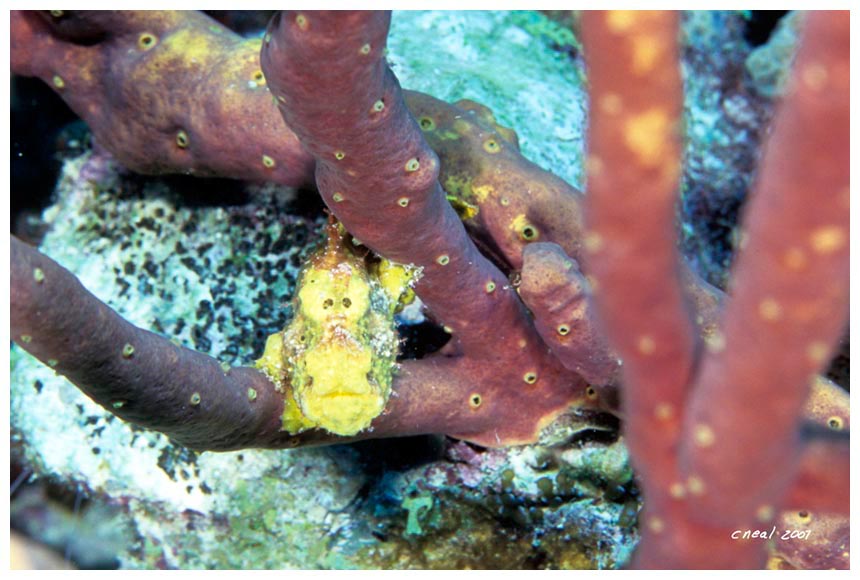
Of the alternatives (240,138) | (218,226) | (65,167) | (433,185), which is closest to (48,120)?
(65,167)

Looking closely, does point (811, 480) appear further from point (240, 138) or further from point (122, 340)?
point (240, 138)

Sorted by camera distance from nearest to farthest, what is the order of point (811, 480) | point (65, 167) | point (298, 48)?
point (811, 480), point (298, 48), point (65, 167)

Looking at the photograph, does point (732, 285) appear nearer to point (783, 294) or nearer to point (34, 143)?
point (783, 294)

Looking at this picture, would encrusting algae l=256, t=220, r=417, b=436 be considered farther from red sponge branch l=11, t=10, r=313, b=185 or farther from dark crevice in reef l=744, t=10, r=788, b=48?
dark crevice in reef l=744, t=10, r=788, b=48

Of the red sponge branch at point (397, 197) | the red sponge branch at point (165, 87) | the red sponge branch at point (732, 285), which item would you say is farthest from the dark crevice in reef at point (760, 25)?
the red sponge branch at point (732, 285)

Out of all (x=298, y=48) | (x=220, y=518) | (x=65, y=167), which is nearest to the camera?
(x=298, y=48)

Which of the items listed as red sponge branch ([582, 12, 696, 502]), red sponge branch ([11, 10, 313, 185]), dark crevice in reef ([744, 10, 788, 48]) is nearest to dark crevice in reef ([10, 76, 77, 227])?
red sponge branch ([11, 10, 313, 185])

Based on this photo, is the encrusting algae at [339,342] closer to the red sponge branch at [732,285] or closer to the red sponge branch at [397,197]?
the red sponge branch at [397,197]
